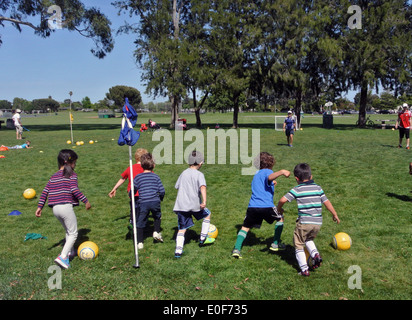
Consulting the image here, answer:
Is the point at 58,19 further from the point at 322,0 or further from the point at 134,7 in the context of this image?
the point at 322,0

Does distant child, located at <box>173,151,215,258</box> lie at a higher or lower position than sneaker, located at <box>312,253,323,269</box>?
higher

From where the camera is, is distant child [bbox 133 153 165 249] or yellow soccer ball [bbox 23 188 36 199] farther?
yellow soccer ball [bbox 23 188 36 199]

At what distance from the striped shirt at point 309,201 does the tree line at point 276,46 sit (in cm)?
3061

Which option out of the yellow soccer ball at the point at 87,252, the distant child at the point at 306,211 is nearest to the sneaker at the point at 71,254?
the yellow soccer ball at the point at 87,252

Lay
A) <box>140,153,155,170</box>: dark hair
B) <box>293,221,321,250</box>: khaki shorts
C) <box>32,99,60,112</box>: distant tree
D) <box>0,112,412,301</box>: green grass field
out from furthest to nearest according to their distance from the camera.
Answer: <box>32,99,60,112</box>: distant tree, <box>140,153,155,170</box>: dark hair, <box>293,221,321,250</box>: khaki shorts, <box>0,112,412,301</box>: green grass field

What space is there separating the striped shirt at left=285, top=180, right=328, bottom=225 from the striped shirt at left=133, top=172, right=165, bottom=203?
2.28 meters

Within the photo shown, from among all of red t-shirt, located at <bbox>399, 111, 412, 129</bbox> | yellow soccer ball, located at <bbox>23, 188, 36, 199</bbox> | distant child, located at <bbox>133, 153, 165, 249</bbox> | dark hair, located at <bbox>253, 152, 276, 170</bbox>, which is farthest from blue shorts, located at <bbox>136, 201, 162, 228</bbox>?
red t-shirt, located at <bbox>399, 111, 412, 129</bbox>

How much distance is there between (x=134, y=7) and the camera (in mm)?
38906

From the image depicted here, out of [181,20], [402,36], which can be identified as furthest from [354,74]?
[181,20]

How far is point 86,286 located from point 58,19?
38196mm

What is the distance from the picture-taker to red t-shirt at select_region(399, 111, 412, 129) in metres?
15.9


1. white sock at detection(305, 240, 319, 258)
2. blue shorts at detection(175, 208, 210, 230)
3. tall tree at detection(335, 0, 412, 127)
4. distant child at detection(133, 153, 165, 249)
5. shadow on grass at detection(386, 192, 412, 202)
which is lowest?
shadow on grass at detection(386, 192, 412, 202)

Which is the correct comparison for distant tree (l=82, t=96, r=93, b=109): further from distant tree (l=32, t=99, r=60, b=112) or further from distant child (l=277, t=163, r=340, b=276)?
distant child (l=277, t=163, r=340, b=276)

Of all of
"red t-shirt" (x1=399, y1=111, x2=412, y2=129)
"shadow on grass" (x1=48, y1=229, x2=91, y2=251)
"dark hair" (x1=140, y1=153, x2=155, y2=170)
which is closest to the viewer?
"dark hair" (x1=140, y1=153, x2=155, y2=170)
